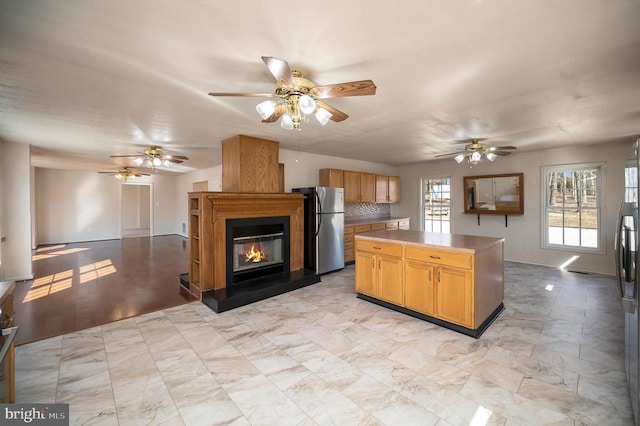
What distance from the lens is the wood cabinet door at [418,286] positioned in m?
2.93

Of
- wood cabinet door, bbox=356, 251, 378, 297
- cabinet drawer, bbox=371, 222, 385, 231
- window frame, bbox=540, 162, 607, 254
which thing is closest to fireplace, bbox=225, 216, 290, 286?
wood cabinet door, bbox=356, 251, 378, 297

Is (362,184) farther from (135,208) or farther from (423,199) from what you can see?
(135,208)

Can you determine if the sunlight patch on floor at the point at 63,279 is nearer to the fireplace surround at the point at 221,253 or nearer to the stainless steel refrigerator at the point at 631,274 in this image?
the fireplace surround at the point at 221,253

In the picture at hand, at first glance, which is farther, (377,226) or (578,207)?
(377,226)

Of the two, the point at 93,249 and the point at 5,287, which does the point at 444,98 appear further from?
the point at 93,249

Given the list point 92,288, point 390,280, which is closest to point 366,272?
point 390,280

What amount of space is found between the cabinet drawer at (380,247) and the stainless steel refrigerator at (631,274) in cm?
177

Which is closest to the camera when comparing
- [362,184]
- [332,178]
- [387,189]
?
[332,178]

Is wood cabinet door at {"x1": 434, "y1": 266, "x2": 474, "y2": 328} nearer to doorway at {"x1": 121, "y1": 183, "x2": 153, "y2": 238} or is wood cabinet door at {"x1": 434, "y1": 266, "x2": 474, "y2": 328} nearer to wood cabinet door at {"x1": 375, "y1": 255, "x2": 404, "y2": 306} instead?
wood cabinet door at {"x1": 375, "y1": 255, "x2": 404, "y2": 306}

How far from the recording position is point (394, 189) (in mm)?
7328

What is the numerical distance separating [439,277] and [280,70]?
2518 millimetres

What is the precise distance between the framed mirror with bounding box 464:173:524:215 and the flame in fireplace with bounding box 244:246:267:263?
5049 mm

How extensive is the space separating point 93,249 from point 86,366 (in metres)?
6.81

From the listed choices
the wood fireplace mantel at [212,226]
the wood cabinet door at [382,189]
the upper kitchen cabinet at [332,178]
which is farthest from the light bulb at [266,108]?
the wood cabinet door at [382,189]
